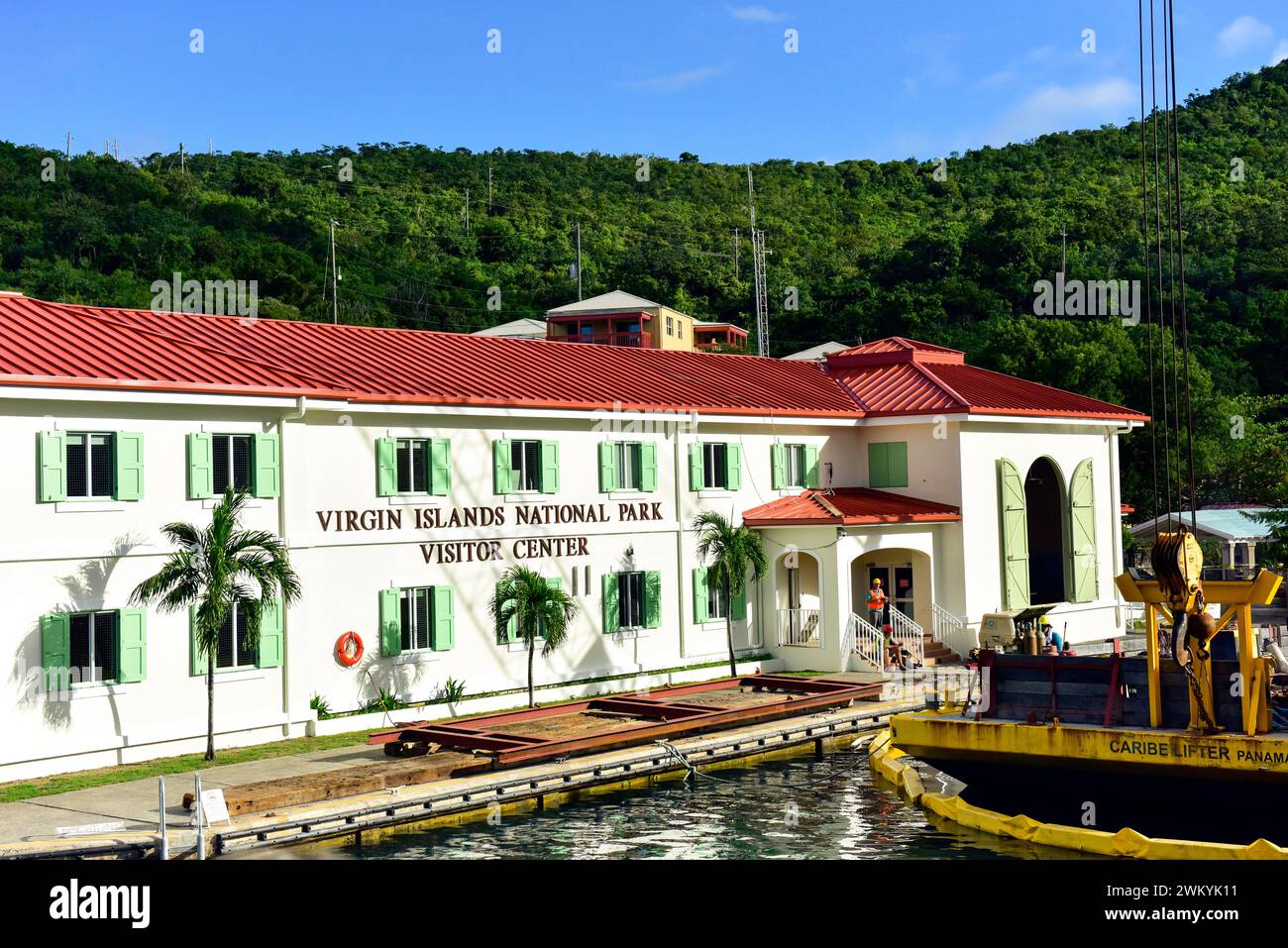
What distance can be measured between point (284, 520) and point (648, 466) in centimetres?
962

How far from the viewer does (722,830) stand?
63.8 feet

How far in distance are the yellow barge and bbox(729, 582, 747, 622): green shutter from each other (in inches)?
540

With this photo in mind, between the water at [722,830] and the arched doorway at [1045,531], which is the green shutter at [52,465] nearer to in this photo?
the water at [722,830]

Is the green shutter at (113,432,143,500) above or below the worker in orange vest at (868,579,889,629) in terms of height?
above

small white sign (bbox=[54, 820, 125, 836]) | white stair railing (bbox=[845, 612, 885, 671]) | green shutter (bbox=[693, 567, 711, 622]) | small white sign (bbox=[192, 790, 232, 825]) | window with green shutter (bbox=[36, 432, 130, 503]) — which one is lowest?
small white sign (bbox=[54, 820, 125, 836])

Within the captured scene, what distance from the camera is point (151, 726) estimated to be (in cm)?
2311

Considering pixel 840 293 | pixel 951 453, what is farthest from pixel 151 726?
pixel 840 293

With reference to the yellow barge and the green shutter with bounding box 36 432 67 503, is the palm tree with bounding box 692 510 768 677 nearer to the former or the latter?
the yellow barge

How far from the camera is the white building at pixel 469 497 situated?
2248 cm

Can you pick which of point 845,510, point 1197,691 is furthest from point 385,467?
point 1197,691

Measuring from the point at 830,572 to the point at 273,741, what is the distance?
13.8 metres

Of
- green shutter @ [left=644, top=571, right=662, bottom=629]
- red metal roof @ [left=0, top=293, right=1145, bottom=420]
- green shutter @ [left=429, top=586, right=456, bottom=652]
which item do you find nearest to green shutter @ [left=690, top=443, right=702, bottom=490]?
red metal roof @ [left=0, top=293, right=1145, bottom=420]

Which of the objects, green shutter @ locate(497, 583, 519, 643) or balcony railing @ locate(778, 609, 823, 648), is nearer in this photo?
green shutter @ locate(497, 583, 519, 643)

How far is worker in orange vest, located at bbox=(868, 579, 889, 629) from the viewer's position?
3394 centimetres
